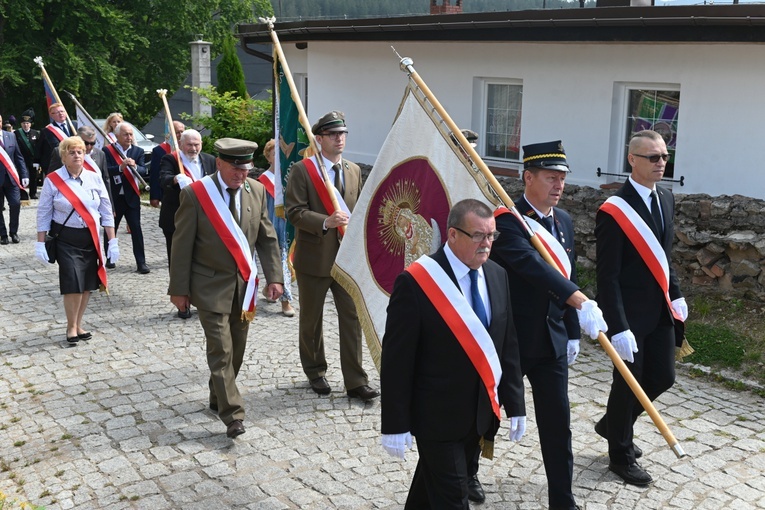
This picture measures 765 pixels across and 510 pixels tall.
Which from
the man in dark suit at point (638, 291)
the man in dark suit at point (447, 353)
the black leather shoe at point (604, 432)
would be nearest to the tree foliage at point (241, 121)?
the black leather shoe at point (604, 432)

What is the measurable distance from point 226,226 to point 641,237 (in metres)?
2.88

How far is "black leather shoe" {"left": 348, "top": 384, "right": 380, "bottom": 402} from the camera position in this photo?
290 inches

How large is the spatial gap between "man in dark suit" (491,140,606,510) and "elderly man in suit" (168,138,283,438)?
7.36 ft

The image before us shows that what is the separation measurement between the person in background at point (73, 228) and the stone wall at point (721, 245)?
19.2 ft

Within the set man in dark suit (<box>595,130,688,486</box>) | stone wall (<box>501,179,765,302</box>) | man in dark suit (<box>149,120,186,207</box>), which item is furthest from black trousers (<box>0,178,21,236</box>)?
man in dark suit (<box>595,130,688,486</box>)

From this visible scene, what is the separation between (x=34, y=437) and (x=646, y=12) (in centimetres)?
736

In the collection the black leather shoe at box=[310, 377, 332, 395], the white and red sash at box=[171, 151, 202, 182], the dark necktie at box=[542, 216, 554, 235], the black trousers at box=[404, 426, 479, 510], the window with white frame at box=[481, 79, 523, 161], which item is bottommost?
the black leather shoe at box=[310, 377, 332, 395]

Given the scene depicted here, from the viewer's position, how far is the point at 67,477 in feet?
19.9

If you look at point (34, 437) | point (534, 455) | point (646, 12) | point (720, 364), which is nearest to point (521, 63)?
point (646, 12)

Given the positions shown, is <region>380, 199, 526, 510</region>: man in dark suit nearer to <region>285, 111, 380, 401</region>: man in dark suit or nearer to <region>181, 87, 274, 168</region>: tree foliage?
<region>285, 111, 380, 401</region>: man in dark suit

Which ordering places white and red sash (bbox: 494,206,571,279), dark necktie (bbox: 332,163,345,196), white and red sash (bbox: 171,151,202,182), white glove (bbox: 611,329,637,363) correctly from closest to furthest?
white and red sash (bbox: 494,206,571,279), white glove (bbox: 611,329,637,363), dark necktie (bbox: 332,163,345,196), white and red sash (bbox: 171,151,202,182)

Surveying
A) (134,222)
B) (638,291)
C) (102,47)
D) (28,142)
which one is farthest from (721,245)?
(102,47)

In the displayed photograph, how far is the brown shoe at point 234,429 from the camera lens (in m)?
6.62

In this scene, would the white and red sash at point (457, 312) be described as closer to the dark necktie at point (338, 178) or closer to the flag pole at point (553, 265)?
the flag pole at point (553, 265)
